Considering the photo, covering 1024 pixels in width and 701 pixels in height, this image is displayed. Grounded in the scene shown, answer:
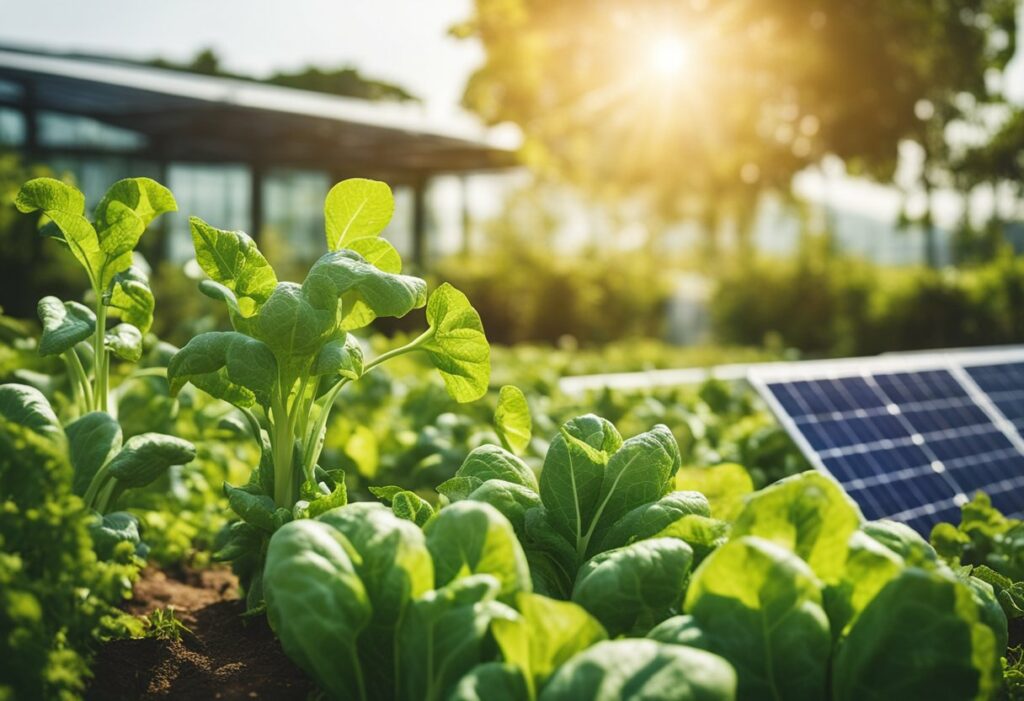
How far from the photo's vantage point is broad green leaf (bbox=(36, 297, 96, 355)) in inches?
74.4

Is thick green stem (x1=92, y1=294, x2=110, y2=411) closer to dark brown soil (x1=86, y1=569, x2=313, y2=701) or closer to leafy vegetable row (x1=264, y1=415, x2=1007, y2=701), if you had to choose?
dark brown soil (x1=86, y1=569, x2=313, y2=701)

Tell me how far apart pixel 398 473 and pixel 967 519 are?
1652 millimetres

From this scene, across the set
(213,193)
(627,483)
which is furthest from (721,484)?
(213,193)

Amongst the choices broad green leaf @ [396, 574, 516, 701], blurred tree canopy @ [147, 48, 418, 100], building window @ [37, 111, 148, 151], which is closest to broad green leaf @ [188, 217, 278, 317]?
broad green leaf @ [396, 574, 516, 701]

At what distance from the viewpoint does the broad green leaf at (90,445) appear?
1.93 m

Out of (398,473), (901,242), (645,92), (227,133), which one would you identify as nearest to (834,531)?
(398,473)

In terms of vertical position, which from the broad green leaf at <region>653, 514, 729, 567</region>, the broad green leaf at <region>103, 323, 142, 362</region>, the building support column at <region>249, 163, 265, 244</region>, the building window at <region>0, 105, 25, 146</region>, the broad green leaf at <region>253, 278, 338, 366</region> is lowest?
the building support column at <region>249, 163, 265, 244</region>

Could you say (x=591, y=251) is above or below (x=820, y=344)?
above

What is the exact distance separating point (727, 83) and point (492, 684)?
68.6 ft

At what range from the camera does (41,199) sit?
1.93m

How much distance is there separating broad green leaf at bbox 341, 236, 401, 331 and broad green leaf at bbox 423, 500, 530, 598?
1.93 ft

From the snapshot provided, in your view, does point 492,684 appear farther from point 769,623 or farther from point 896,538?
point 896,538

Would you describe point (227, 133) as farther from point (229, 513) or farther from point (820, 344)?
point (229, 513)

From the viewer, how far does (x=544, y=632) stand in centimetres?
139
